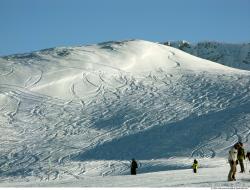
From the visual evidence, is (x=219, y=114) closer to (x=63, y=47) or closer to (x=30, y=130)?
(x=30, y=130)

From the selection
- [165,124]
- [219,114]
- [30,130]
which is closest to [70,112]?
[30,130]

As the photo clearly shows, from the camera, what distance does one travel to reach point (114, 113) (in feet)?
179

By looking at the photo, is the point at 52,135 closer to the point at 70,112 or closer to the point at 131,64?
the point at 70,112

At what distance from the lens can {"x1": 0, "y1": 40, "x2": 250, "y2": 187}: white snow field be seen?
1651 inches

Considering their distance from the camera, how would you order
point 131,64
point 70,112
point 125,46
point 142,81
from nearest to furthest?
point 70,112, point 142,81, point 131,64, point 125,46

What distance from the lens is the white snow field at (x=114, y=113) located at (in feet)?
138

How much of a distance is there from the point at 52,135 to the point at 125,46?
104ft

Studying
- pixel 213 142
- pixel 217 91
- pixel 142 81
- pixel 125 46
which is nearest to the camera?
pixel 213 142

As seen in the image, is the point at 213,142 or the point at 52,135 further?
the point at 52,135

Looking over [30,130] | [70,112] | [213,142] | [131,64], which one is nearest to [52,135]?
[30,130]

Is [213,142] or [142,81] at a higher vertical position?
[142,81]

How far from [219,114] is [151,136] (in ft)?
22.7

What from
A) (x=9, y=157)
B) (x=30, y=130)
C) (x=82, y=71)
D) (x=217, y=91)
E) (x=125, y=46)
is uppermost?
(x=125, y=46)

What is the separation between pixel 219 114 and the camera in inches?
2032
